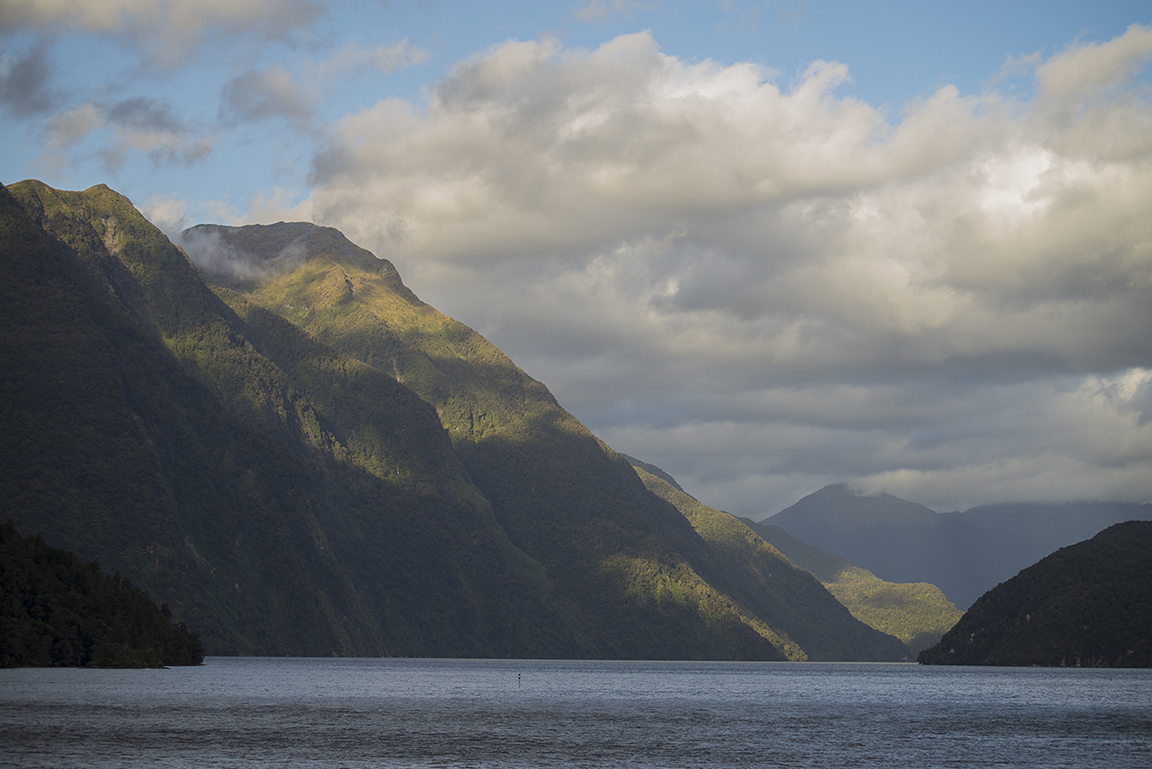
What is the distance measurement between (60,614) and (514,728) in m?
102

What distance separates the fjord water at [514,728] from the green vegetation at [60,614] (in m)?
6.84

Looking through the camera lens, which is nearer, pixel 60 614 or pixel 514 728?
pixel 514 728

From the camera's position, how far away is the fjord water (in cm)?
7669

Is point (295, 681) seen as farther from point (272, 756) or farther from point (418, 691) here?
point (272, 756)

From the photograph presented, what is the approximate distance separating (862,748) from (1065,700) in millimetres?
94007

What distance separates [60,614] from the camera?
6737 inches

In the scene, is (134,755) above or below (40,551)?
below

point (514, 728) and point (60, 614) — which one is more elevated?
point (60, 614)

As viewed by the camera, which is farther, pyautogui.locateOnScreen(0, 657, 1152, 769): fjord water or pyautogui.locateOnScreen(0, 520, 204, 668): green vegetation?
pyautogui.locateOnScreen(0, 520, 204, 668): green vegetation

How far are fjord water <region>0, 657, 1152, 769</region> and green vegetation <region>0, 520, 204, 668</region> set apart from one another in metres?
6.84

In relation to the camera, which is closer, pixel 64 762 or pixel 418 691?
pixel 64 762

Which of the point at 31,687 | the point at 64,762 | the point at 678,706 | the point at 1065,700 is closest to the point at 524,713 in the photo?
the point at 678,706

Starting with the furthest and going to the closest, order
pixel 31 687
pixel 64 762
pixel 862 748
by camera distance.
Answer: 1. pixel 31 687
2. pixel 862 748
3. pixel 64 762

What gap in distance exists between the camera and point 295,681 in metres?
188
